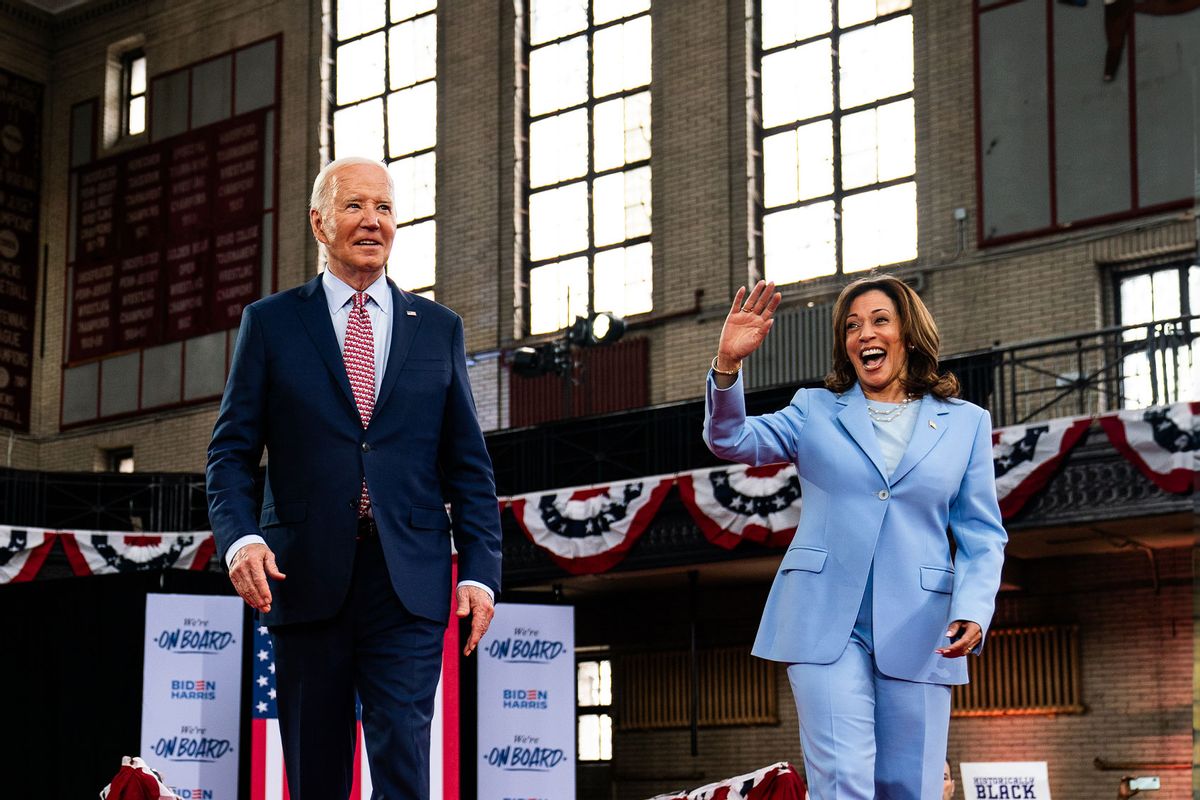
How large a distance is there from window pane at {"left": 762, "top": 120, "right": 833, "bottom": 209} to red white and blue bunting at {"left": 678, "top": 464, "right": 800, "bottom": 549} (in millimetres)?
5511

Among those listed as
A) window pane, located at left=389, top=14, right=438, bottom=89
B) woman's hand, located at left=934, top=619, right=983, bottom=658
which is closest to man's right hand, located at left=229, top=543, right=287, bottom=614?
woman's hand, located at left=934, top=619, right=983, bottom=658

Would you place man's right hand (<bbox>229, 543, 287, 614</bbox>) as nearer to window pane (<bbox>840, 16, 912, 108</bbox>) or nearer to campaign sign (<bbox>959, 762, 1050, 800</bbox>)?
campaign sign (<bbox>959, 762, 1050, 800</bbox>)

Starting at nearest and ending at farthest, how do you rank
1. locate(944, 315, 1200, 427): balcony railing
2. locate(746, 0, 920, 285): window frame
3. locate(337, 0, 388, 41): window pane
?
1. locate(944, 315, 1200, 427): balcony railing
2. locate(746, 0, 920, 285): window frame
3. locate(337, 0, 388, 41): window pane

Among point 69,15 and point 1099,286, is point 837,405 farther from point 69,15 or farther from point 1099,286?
point 69,15

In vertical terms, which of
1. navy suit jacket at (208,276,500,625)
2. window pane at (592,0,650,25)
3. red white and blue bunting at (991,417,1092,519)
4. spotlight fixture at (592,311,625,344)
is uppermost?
window pane at (592,0,650,25)

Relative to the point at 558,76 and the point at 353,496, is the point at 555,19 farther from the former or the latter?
the point at 353,496

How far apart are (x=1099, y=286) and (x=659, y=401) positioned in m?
6.14

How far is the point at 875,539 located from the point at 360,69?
24.4 m

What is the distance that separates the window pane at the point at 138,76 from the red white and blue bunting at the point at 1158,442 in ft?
67.5

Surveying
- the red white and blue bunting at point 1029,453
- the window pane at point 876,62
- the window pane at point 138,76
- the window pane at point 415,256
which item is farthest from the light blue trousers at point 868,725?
the window pane at point 138,76

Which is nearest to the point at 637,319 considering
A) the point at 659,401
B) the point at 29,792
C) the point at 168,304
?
the point at 659,401

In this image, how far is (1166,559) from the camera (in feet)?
61.2

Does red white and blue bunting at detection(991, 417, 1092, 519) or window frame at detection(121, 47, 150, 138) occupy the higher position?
window frame at detection(121, 47, 150, 138)

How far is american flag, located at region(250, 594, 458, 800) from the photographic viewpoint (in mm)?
12898
